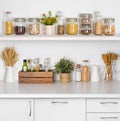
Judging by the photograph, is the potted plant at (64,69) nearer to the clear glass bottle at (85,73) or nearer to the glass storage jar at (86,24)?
the clear glass bottle at (85,73)

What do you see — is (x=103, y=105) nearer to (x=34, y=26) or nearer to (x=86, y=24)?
(x=86, y=24)

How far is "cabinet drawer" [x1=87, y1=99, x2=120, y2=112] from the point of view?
8.30 feet

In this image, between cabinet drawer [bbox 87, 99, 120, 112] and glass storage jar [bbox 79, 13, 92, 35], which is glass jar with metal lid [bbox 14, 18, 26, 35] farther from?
cabinet drawer [bbox 87, 99, 120, 112]

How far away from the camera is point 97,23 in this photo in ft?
9.53

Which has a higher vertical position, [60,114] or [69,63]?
[69,63]

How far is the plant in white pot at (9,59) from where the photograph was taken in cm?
302

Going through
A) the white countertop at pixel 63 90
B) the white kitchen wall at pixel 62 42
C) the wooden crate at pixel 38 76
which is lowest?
the white countertop at pixel 63 90

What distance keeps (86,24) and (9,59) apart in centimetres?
79

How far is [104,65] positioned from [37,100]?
0.87 m

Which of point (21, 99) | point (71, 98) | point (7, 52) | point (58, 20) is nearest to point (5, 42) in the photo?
point (7, 52)

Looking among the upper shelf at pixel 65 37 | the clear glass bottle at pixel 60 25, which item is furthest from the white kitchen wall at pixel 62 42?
the upper shelf at pixel 65 37

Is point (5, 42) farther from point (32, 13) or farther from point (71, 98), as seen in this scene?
point (71, 98)

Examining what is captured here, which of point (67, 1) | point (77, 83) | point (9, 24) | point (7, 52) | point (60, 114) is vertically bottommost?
point (60, 114)

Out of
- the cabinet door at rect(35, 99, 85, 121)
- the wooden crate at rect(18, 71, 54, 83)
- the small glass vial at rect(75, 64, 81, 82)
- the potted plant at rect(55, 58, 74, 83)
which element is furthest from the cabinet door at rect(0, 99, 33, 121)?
the small glass vial at rect(75, 64, 81, 82)
